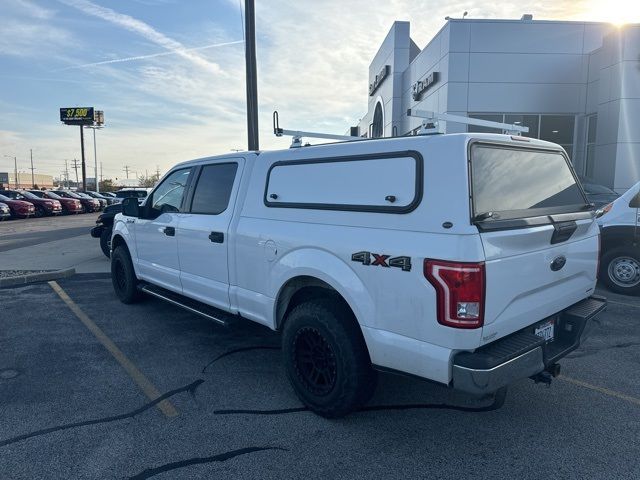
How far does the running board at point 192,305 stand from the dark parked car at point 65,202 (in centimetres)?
2872

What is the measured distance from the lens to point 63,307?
6504mm

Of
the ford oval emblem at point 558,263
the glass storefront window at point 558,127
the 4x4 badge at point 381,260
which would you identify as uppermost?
the glass storefront window at point 558,127

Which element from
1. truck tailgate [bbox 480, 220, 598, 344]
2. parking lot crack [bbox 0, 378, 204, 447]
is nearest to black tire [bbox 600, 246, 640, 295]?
truck tailgate [bbox 480, 220, 598, 344]

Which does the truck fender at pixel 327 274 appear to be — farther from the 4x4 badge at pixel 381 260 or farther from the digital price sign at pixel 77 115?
the digital price sign at pixel 77 115

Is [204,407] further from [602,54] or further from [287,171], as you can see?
[602,54]

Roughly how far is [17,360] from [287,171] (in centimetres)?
329

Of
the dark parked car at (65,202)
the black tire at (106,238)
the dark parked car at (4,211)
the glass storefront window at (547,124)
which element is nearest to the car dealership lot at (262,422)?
the black tire at (106,238)

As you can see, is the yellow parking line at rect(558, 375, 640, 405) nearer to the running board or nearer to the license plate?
the license plate

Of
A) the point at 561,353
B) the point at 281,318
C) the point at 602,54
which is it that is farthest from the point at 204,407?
the point at 602,54

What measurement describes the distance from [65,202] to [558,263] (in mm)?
33000

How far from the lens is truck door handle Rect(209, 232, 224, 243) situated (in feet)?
13.9

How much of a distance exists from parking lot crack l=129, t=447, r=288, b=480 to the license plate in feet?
6.08

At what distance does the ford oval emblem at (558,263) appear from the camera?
310cm

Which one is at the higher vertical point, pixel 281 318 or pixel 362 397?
pixel 281 318
